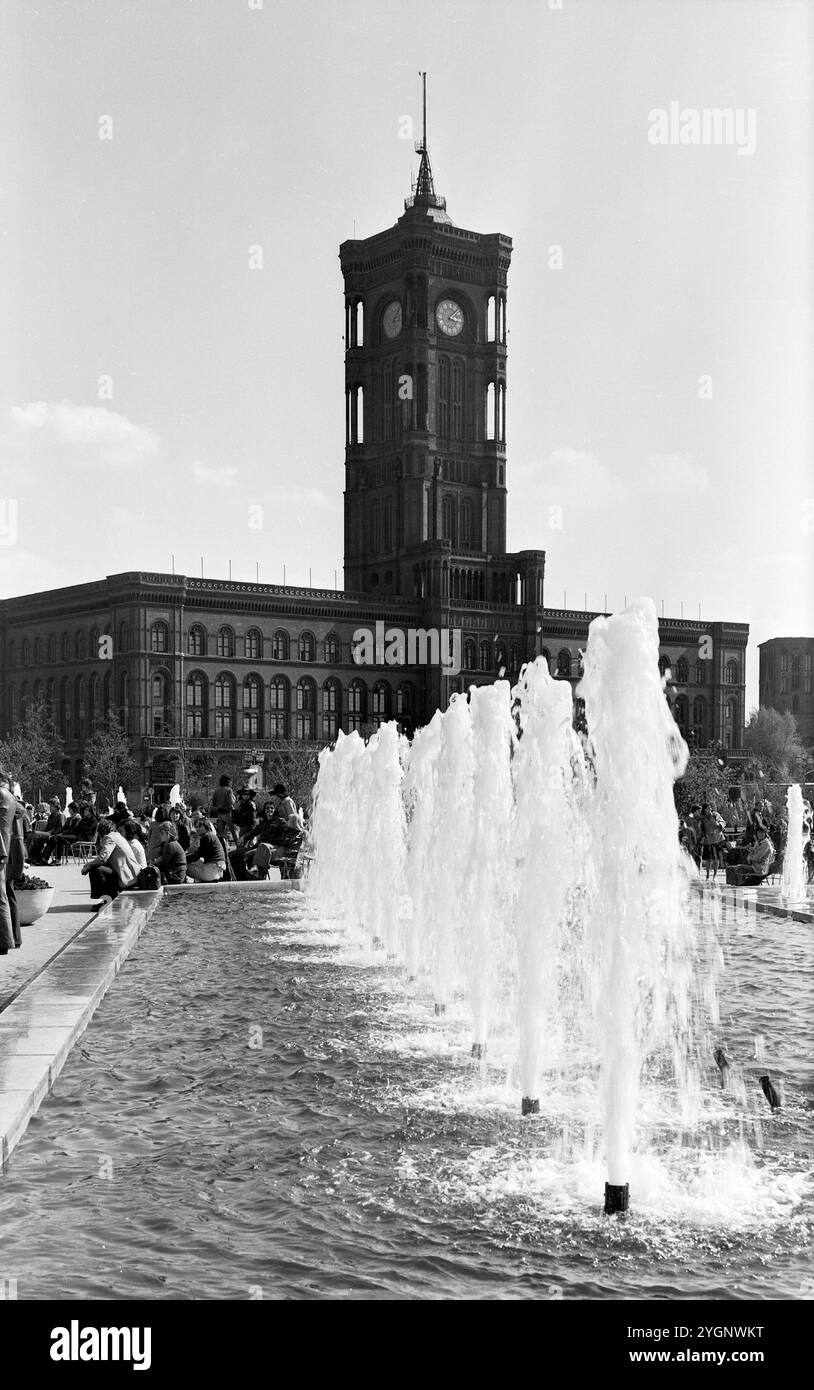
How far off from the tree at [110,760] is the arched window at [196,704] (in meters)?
4.06

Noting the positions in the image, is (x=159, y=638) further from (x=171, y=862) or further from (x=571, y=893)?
(x=571, y=893)

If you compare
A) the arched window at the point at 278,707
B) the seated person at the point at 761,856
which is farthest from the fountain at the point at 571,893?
A: the arched window at the point at 278,707

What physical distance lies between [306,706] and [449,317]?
31.0 meters

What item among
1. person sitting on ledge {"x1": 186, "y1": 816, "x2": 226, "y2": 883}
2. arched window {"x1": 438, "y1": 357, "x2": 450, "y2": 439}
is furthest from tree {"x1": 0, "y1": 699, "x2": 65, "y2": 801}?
person sitting on ledge {"x1": 186, "y1": 816, "x2": 226, "y2": 883}

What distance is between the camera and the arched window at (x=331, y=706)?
88.3 m

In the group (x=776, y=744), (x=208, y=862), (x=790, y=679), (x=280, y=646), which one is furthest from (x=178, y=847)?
(x=790, y=679)

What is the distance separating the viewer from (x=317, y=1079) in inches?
350

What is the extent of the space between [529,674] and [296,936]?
698 cm

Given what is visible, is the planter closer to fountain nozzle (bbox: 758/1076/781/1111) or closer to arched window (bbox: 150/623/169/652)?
fountain nozzle (bbox: 758/1076/781/1111)

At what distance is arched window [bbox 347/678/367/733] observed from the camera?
292 feet

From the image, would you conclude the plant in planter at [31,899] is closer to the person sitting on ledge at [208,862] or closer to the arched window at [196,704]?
the person sitting on ledge at [208,862]

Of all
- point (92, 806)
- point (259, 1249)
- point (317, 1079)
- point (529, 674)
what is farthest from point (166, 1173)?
point (92, 806)

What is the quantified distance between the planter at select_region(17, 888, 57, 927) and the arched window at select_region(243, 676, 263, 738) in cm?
6901

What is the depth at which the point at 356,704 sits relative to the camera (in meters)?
89.5
